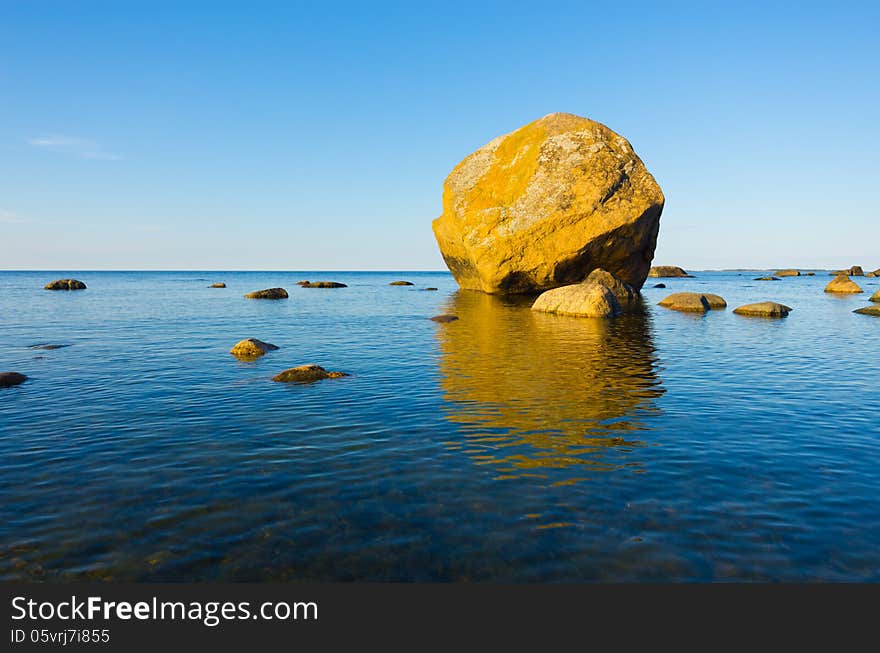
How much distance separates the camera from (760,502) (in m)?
6.86

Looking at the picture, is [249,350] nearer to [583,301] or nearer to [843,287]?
[583,301]

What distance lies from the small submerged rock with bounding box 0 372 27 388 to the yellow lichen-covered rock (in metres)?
31.8

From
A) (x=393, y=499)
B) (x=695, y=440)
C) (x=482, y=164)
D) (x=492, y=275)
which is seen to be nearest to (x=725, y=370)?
(x=695, y=440)

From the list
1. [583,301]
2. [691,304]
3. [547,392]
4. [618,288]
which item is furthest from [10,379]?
[691,304]

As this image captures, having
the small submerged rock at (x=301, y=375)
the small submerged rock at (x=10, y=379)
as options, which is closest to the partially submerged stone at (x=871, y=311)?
the small submerged rock at (x=301, y=375)

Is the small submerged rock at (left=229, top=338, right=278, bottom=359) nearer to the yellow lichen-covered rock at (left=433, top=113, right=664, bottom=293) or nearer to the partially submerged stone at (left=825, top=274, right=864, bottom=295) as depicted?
the yellow lichen-covered rock at (left=433, top=113, right=664, bottom=293)

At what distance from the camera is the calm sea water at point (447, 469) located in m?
5.52

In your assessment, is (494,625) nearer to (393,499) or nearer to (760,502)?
(393,499)

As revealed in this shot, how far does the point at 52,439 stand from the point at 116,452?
1800 mm

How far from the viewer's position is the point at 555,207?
38.6 meters

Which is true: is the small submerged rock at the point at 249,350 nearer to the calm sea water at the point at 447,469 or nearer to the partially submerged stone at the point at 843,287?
the calm sea water at the point at 447,469

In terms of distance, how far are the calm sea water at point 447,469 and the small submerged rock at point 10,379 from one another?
38 centimetres

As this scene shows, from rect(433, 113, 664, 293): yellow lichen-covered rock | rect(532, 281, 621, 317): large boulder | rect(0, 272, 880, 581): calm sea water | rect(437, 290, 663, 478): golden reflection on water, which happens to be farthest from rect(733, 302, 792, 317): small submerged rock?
rect(0, 272, 880, 581): calm sea water

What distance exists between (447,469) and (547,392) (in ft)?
19.0
